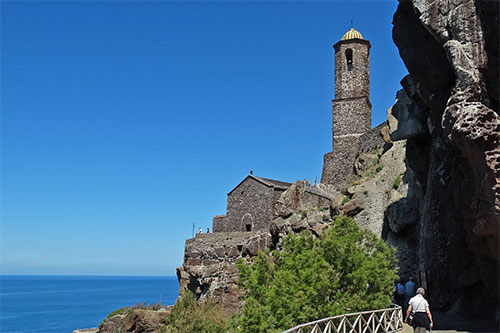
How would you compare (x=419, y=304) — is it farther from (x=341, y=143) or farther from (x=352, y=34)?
(x=352, y=34)

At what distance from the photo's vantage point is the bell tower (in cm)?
4975

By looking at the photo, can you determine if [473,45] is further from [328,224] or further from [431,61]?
[328,224]

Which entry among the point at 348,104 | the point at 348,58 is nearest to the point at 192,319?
the point at 348,104

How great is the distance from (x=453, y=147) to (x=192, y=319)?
16302 mm

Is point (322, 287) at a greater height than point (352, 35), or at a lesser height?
lesser

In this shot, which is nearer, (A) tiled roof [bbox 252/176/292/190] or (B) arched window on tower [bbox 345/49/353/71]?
(A) tiled roof [bbox 252/176/292/190]

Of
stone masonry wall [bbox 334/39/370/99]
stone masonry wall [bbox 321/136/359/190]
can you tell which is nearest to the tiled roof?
stone masonry wall [bbox 321/136/359/190]

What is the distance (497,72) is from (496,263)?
6280 millimetres

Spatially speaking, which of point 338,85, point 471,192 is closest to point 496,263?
point 471,192

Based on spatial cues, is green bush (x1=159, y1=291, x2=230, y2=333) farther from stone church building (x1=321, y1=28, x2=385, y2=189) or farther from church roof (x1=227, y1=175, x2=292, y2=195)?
stone church building (x1=321, y1=28, x2=385, y2=189)

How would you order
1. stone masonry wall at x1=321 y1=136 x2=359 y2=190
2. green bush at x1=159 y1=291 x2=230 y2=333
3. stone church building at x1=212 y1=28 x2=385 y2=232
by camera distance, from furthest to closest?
stone masonry wall at x1=321 y1=136 x2=359 y2=190
stone church building at x1=212 y1=28 x2=385 y2=232
green bush at x1=159 y1=291 x2=230 y2=333

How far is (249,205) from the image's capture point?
4631 centimetres

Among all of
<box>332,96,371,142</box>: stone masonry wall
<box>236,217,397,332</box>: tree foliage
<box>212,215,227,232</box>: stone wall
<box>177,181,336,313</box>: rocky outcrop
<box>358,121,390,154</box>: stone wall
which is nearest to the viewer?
<box>236,217,397,332</box>: tree foliage

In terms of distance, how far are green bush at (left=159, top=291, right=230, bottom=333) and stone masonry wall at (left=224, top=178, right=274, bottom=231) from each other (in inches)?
603
